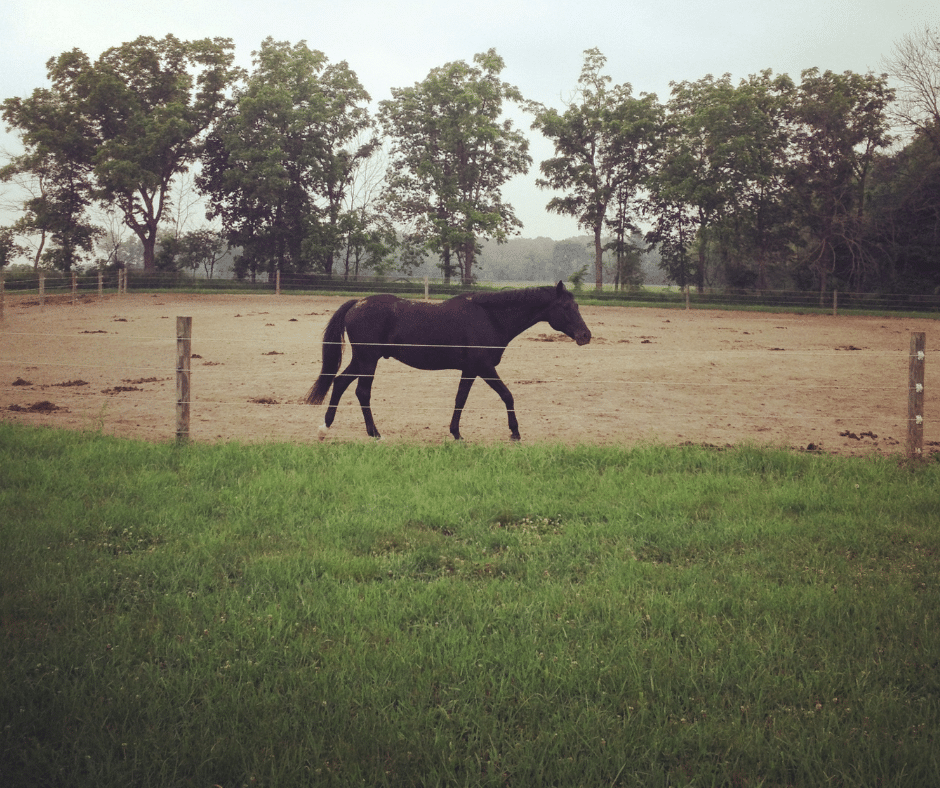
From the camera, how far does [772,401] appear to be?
31.0ft

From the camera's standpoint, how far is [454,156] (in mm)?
40094

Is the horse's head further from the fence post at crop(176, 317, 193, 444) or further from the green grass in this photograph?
the fence post at crop(176, 317, 193, 444)

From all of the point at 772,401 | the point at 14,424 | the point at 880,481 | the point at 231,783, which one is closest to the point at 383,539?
the point at 231,783

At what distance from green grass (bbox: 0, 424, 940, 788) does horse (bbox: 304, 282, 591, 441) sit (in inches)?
78.5

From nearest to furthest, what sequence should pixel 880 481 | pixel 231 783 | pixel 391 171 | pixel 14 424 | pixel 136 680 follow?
1. pixel 231 783
2. pixel 136 680
3. pixel 880 481
4. pixel 14 424
5. pixel 391 171

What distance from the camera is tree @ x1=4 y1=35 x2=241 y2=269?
3447 cm

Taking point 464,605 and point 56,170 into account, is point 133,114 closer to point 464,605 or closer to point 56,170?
point 56,170

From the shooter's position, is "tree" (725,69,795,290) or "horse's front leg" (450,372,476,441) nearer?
"horse's front leg" (450,372,476,441)

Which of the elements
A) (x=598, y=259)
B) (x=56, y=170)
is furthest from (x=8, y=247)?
(x=598, y=259)

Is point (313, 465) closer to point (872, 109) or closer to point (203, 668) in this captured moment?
point (203, 668)

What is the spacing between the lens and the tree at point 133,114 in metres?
34.5

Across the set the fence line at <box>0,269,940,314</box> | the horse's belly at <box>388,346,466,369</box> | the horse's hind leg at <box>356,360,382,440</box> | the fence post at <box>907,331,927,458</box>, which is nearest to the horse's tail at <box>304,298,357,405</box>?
the horse's hind leg at <box>356,360,382,440</box>

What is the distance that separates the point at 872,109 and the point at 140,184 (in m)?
35.7

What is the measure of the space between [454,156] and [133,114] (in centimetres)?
1709
